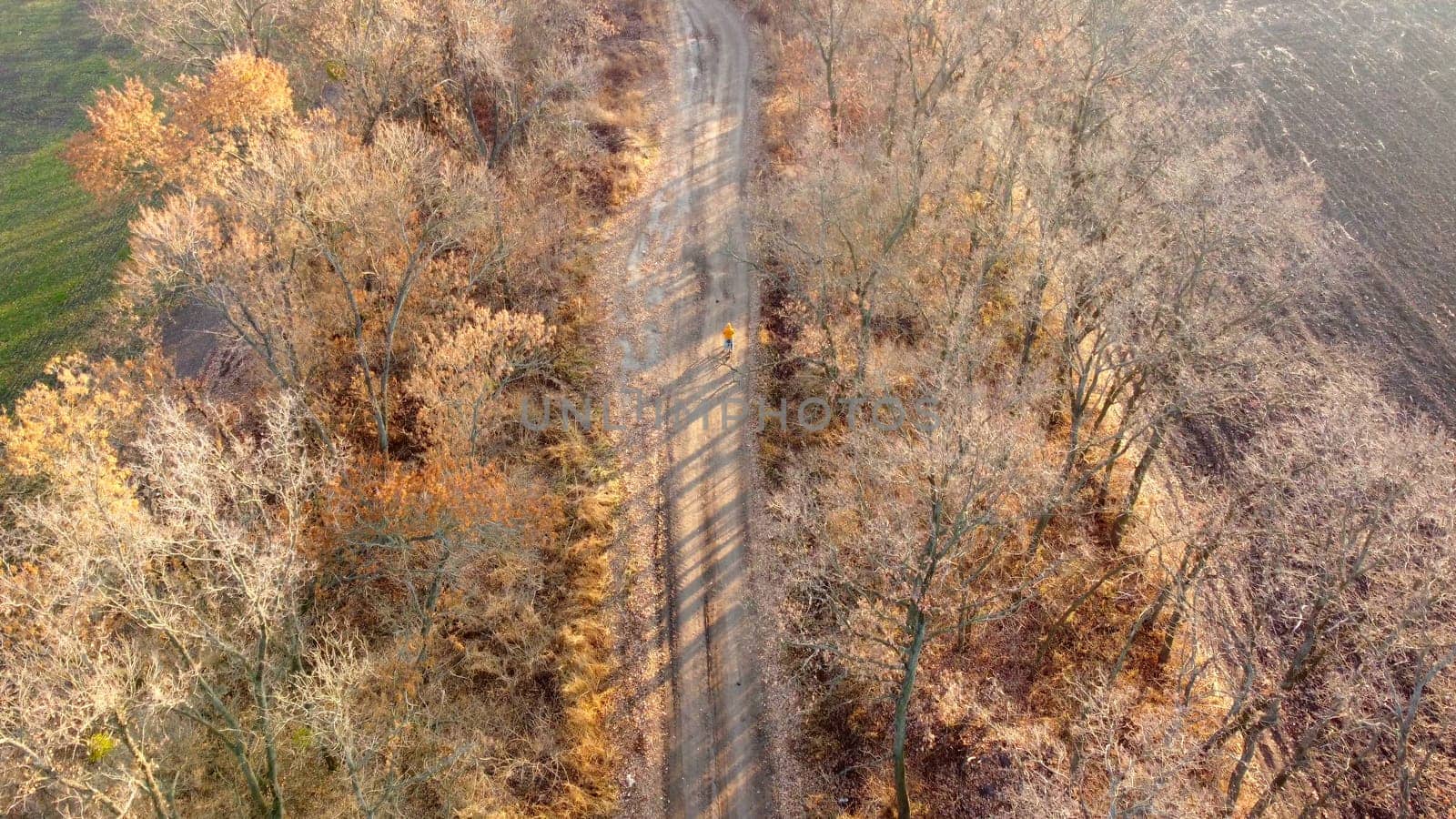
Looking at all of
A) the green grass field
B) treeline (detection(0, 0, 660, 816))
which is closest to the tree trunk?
treeline (detection(0, 0, 660, 816))

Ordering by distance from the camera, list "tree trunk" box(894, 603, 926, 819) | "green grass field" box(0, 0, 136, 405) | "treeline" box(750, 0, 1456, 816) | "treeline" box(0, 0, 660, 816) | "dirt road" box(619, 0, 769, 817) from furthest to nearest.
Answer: "green grass field" box(0, 0, 136, 405) < "dirt road" box(619, 0, 769, 817) < "tree trunk" box(894, 603, 926, 819) < "treeline" box(750, 0, 1456, 816) < "treeline" box(0, 0, 660, 816)

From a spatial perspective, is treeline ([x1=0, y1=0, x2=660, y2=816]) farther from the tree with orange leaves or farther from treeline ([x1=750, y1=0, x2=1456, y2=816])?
treeline ([x1=750, y1=0, x2=1456, y2=816])

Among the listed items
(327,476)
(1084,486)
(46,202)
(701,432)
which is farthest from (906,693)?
(46,202)

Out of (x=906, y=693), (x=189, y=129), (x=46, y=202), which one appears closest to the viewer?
(x=906, y=693)

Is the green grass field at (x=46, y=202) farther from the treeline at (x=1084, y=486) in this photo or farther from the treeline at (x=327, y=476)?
the treeline at (x=1084, y=486)

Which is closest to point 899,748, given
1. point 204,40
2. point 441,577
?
point 441,577

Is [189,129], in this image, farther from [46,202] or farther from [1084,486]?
[1084,486]

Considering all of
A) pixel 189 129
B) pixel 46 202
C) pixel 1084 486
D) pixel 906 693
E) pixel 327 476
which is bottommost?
pixel 1084 486
